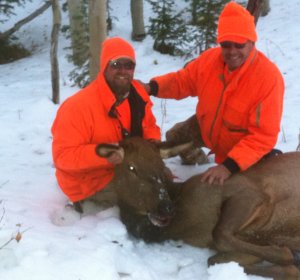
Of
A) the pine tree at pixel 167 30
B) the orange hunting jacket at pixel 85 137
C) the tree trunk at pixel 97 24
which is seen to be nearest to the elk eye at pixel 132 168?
the orange hunting jacket at pixel 85 137

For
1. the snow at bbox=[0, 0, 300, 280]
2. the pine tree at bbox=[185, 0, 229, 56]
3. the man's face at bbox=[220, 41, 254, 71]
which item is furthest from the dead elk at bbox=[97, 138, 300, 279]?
the pine tree at bbox=[185, 0, 229, 56]

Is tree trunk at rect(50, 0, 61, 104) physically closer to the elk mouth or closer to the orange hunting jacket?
the orange hunting jacket

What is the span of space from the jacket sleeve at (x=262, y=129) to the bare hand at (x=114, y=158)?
1146mm

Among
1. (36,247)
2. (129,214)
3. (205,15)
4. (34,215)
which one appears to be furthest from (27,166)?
(205,15)

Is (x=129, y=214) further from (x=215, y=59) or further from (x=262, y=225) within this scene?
(x=215, y=59)

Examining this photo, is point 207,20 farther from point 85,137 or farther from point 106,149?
point 106,149

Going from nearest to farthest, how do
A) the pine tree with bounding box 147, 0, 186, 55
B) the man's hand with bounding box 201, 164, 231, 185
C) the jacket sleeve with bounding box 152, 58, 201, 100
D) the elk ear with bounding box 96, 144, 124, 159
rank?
1. the elk ear with bounding box 96, 144, 124, 159
2. the man's hand with bounding box 201, 164, 231, 185
3. the jacket sleeve with bounding box 152, 58, 201, 100
4. the pine tree with bounding box 147, 0, 186, 55

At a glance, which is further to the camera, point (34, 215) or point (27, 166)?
point (27, 166)

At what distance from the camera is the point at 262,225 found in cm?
460

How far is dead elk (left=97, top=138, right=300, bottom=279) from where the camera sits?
173 inches

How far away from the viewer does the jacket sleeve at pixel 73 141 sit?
15.8 ft

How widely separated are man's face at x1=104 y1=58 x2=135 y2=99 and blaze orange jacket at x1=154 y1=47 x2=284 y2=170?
1041 mm

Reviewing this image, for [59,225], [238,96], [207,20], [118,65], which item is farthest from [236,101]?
[207,20]

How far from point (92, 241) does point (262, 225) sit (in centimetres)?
165
